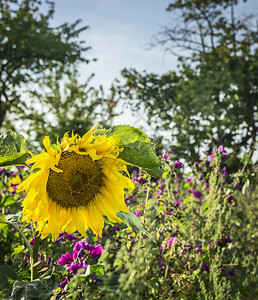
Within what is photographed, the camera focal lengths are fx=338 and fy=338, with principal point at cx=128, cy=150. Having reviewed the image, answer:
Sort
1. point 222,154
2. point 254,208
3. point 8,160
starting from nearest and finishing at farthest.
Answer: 1. point 8,160
2. point 222,154
3. point 254,208

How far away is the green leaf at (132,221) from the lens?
108 cm

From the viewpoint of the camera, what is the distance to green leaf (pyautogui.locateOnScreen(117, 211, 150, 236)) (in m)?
1.08

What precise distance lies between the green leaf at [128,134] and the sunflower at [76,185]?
0.09 ft

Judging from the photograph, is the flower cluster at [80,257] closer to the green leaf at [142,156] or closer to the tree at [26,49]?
the green leaf at [142,156]

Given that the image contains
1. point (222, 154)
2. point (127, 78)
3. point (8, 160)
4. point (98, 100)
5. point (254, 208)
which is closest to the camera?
point (8, 160)

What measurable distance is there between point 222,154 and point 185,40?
11.1 meters

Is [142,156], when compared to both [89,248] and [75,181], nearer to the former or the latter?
[75,181]

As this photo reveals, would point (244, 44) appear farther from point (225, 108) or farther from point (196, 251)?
point (196, 251)

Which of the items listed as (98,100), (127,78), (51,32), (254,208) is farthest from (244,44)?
(254,208)

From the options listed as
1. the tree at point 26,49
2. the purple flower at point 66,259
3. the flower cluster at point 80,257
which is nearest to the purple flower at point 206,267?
the flower cluster at point 80,257

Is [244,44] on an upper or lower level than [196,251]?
upper

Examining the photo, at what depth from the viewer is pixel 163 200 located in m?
2.82

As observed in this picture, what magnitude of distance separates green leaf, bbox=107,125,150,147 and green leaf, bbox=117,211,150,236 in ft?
0.85

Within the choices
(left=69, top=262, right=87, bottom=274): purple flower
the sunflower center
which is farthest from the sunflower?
(left=69, top=262, right=87, bottom=274): purple flower
